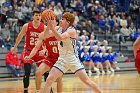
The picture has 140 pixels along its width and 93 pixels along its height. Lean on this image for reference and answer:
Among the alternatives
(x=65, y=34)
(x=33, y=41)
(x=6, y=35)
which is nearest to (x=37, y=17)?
(x=33, y=41)

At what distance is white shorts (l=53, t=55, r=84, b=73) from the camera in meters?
8.57

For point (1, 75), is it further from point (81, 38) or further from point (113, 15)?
point (113, 15)

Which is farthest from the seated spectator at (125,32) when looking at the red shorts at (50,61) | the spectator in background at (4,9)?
the red shorts at (50,61)

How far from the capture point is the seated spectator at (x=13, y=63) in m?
18.8

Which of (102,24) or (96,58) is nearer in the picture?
(96,58)

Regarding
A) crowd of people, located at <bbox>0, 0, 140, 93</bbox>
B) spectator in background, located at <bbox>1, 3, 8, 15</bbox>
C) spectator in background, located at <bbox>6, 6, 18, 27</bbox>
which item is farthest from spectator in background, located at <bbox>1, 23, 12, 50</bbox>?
spectator in background, located at <bbox>1, 3, 8, 15</bbox>

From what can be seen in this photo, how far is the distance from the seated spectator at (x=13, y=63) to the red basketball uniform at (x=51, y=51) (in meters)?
9.01

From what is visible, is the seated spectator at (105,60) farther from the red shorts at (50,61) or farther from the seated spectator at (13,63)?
the red shorts at (50,61)

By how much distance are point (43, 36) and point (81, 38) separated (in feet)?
43.3

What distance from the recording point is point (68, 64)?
8.62 m

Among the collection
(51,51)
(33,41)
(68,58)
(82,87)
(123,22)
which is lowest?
(82,87)

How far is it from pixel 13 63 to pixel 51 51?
924cm

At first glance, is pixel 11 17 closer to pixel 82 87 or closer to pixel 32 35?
pixel 82 87

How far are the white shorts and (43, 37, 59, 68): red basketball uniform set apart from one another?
3.82ft
